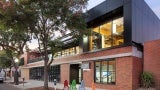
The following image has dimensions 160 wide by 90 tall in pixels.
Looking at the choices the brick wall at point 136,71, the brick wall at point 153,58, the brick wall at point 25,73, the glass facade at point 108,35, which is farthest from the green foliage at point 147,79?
the brick wall at point 25,73

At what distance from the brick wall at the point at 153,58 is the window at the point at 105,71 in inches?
120

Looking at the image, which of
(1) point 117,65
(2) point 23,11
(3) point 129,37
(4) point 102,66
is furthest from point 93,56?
(2) point 23,11

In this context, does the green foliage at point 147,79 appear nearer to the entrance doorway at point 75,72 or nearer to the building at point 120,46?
the building at point 120,46

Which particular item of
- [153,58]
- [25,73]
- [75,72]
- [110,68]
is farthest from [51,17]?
[25,73]

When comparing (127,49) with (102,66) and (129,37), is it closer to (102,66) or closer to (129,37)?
(129,37)

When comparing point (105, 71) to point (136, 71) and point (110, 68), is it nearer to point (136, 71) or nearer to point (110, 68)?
point (110, 68)

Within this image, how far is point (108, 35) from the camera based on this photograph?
25500 millimetres

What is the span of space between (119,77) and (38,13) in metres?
8.68

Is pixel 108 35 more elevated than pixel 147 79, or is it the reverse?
pixel 108 35

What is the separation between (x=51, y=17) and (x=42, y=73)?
85.9ft

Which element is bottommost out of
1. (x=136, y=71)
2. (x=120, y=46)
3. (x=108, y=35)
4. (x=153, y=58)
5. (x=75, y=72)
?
(x=75, y=72)

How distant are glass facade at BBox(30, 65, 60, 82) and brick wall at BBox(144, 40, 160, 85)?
58.8 feet

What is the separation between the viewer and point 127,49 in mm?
22156

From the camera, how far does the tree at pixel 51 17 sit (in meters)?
21.9
